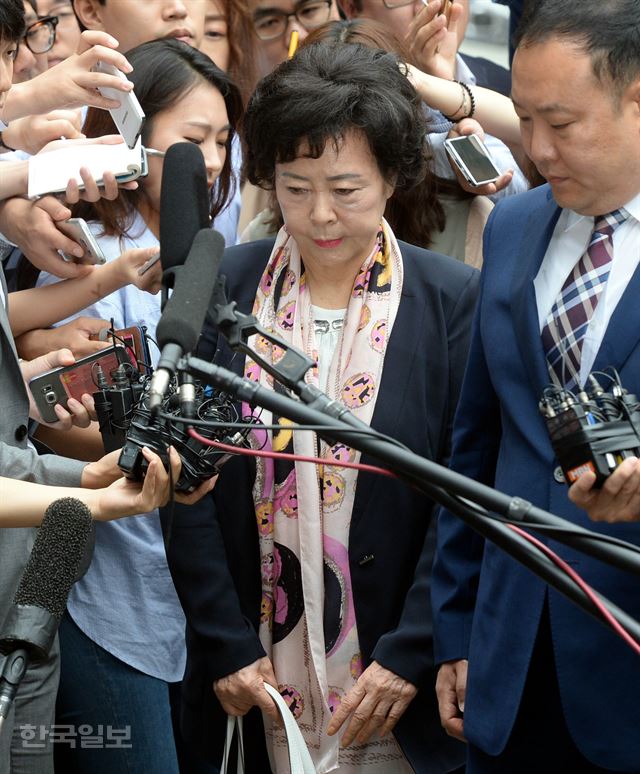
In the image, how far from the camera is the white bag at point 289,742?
8.43 ft

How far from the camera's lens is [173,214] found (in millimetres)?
1796

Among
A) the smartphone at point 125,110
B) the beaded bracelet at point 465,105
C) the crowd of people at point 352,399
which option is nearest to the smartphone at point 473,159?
the crowd of people at point 352,399

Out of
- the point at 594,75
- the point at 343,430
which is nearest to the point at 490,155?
the point at 594,75

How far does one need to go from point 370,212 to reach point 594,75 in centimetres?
70

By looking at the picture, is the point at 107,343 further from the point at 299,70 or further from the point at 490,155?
the point at 490,155

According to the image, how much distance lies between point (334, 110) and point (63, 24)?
6.04ft

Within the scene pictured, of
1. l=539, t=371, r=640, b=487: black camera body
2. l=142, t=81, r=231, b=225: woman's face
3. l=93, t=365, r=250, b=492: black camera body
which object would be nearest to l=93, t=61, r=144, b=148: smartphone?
l=142, t=81, r=231, b=225: woman's face

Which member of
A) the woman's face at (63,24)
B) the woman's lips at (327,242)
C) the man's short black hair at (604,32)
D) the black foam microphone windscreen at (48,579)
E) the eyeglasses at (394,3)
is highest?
the man's short black hair at (604,32)

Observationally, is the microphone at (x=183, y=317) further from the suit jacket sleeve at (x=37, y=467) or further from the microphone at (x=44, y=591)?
the suit jacket sleeve at (x=37, y=467)

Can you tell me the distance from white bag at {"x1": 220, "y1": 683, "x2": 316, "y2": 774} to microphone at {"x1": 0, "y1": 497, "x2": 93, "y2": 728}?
90cm

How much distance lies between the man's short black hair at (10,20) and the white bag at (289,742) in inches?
62.0

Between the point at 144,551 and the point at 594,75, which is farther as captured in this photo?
the point at 144,551

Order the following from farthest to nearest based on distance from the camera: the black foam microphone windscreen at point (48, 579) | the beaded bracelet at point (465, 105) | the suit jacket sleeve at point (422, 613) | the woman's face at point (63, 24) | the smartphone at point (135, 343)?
the woman's face at point (63, 24)
the beaded bracelet at point (465, 105)
the smartphone at point (135, 343)
the suit jacket sleeve at point (422, 613)
the black foam microphone windscreen at point (48, 579)

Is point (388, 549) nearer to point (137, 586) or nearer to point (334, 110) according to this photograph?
point (137, 586)
